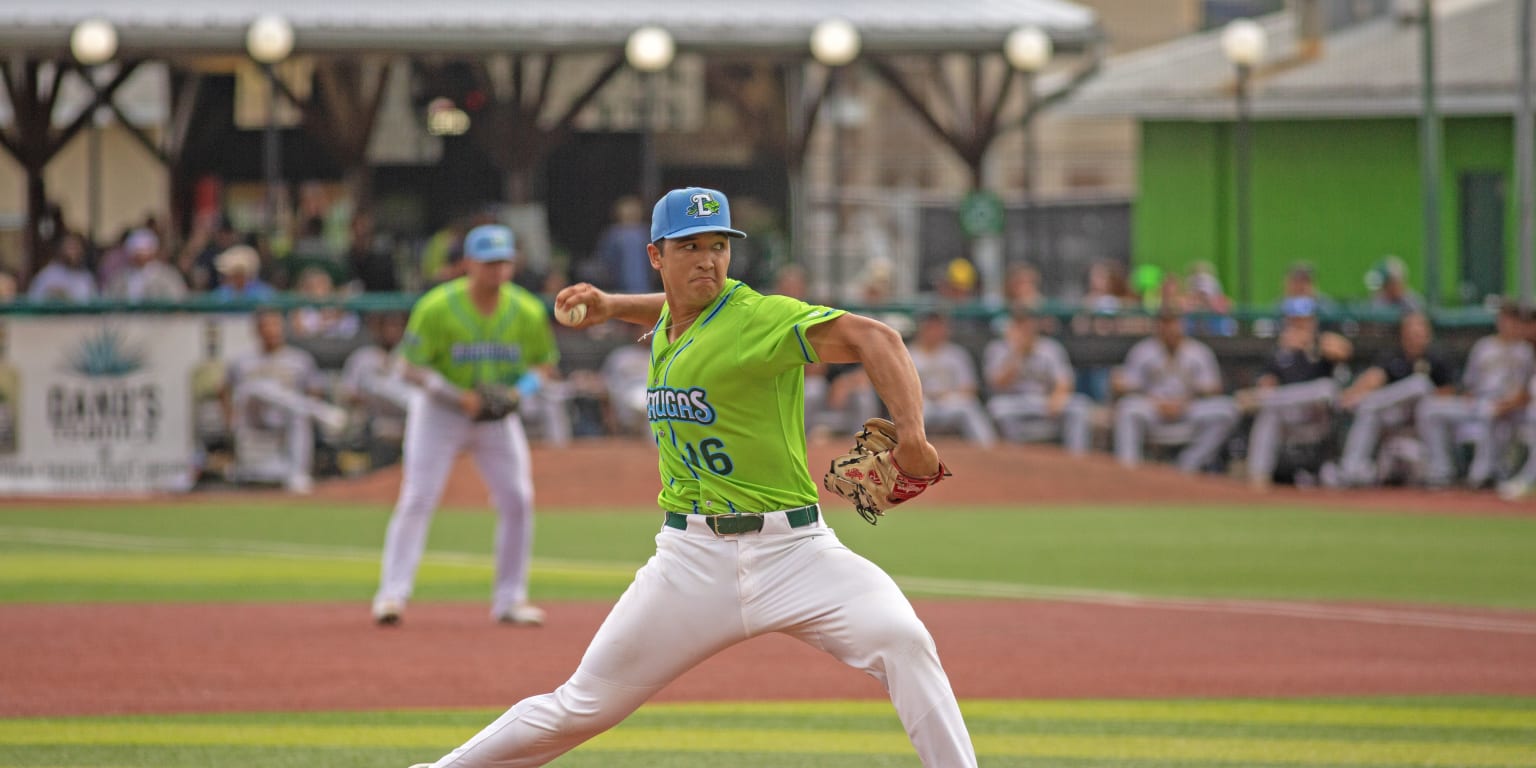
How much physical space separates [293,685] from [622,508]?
1125 cm

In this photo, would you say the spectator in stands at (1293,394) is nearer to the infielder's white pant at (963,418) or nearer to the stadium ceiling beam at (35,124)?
the infielder's white pant at (963,418)

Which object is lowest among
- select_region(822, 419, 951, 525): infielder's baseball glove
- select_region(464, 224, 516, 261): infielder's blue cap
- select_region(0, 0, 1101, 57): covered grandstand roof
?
select_region(822, 419, 951, 525): infielder's baseball glove

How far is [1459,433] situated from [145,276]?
14.3m

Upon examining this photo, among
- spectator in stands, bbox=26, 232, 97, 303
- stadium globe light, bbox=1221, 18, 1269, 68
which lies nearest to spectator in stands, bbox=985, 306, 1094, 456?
stadium globe light, bbox=1221, 18, 1269, 68

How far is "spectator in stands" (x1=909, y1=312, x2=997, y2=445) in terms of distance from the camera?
2217cm

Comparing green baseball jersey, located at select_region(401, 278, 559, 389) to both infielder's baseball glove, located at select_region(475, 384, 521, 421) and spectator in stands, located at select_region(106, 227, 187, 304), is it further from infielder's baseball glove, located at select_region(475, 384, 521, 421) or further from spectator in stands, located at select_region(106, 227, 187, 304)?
spectator in stands, located at select_region(106, 227, 187, 304)

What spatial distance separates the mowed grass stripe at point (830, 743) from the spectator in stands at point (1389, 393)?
14.1 m

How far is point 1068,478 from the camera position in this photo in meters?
21.9

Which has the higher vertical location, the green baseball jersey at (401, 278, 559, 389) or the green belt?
the green baseball jersey at (401, 278, 559, 389)

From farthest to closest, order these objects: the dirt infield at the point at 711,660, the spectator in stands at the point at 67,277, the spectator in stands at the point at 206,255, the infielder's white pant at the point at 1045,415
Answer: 1. the spectator in stands at the point at 206,255
2. the spectator in stands at the point at 67,277
3. the infielder's white pant at the point at 1045,415
4. the dirt infield at the point at 711,660

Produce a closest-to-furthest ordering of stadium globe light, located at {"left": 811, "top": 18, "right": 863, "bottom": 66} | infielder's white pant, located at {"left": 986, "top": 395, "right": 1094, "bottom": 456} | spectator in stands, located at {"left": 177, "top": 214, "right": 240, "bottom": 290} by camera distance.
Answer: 1. infielder's white pant, located at {"left": 986, "top": 395, "right": 1094, "bottom": 456}
2. spectator in stands, located at {"left": 177, "top": 214, "right": 240, "bottom": 290}
3. stadium globe light, located at {"left": 811, "top": 18, "right": 863, "bottom": 66}

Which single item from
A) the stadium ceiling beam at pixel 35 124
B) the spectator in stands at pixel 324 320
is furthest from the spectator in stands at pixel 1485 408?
the stadium ceiling beam at pixel 35 124

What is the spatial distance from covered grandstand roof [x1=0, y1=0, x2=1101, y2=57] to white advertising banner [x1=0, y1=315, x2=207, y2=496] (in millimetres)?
6014

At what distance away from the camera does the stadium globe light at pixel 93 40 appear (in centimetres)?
2536
